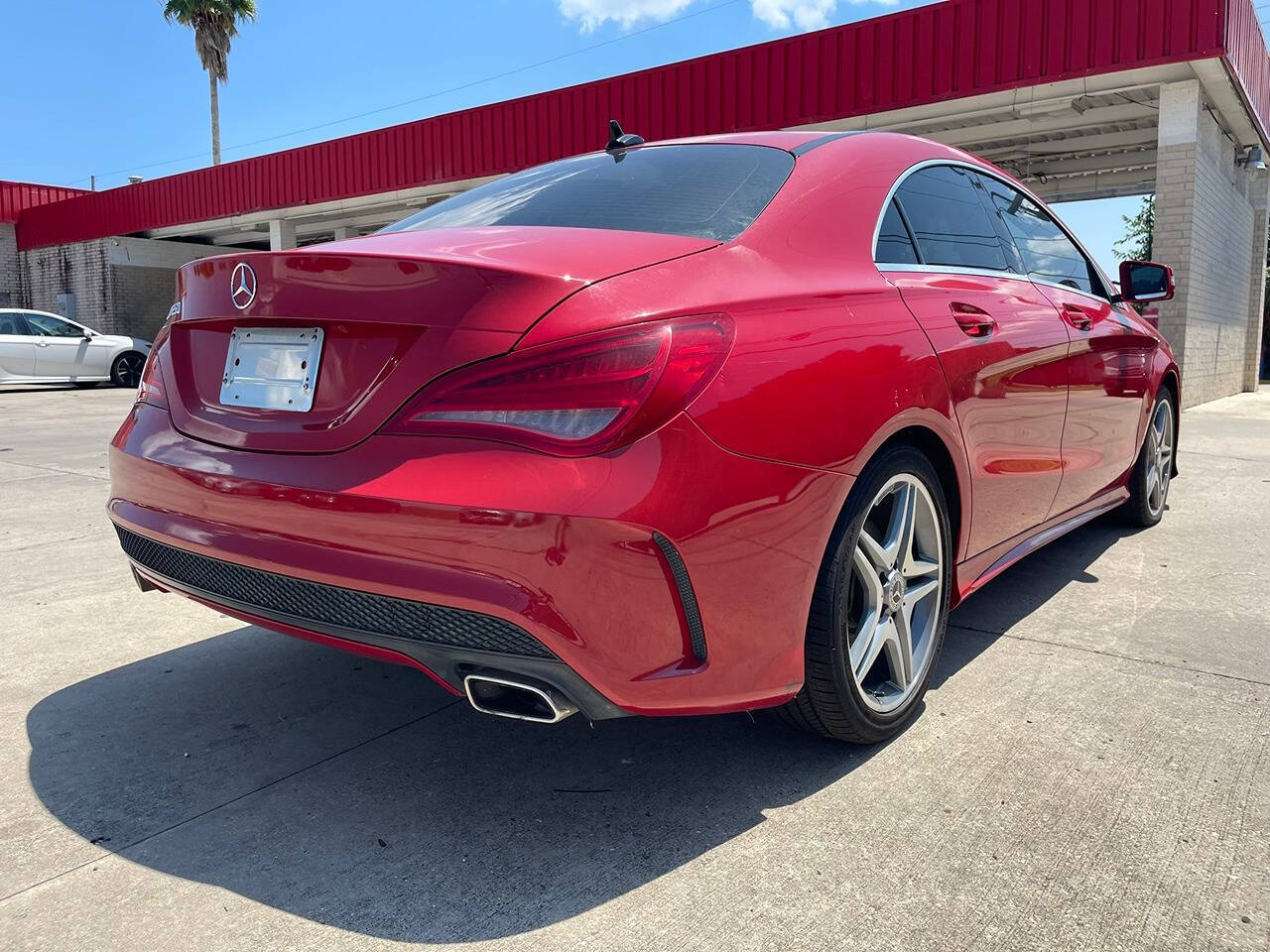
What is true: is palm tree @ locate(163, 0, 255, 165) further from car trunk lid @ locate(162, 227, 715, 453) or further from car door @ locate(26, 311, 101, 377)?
car trunk lid @ locate(162, 227, 715, 453)

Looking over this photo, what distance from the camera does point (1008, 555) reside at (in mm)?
3029

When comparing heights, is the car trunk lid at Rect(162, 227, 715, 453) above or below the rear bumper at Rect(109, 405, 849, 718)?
above

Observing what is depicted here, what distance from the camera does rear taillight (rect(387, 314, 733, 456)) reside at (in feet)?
5.57

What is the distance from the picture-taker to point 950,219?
9.44ft

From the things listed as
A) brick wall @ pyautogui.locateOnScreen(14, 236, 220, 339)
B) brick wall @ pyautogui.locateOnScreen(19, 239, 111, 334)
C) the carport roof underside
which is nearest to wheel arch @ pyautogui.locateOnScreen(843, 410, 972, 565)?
the carport roof underside

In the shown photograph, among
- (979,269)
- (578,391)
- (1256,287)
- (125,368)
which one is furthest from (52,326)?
(1256,287)

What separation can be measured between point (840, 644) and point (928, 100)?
10.7 metres

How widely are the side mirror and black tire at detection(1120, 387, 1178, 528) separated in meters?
0.50

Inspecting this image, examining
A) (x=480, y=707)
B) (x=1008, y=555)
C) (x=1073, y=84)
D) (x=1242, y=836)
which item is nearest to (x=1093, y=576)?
(x=1008, y=555)

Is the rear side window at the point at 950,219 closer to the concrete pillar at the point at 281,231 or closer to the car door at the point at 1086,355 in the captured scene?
the car door at the point at 1086,355

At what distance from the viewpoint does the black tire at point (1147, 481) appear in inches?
178

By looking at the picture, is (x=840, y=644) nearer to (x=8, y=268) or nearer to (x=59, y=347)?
(x=59, y=347)

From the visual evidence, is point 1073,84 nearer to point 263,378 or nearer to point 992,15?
point 992,15

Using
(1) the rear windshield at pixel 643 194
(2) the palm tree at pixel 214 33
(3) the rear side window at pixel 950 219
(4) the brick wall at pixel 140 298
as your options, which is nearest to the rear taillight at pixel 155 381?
(1) the rear windshield at pixel 643 194
